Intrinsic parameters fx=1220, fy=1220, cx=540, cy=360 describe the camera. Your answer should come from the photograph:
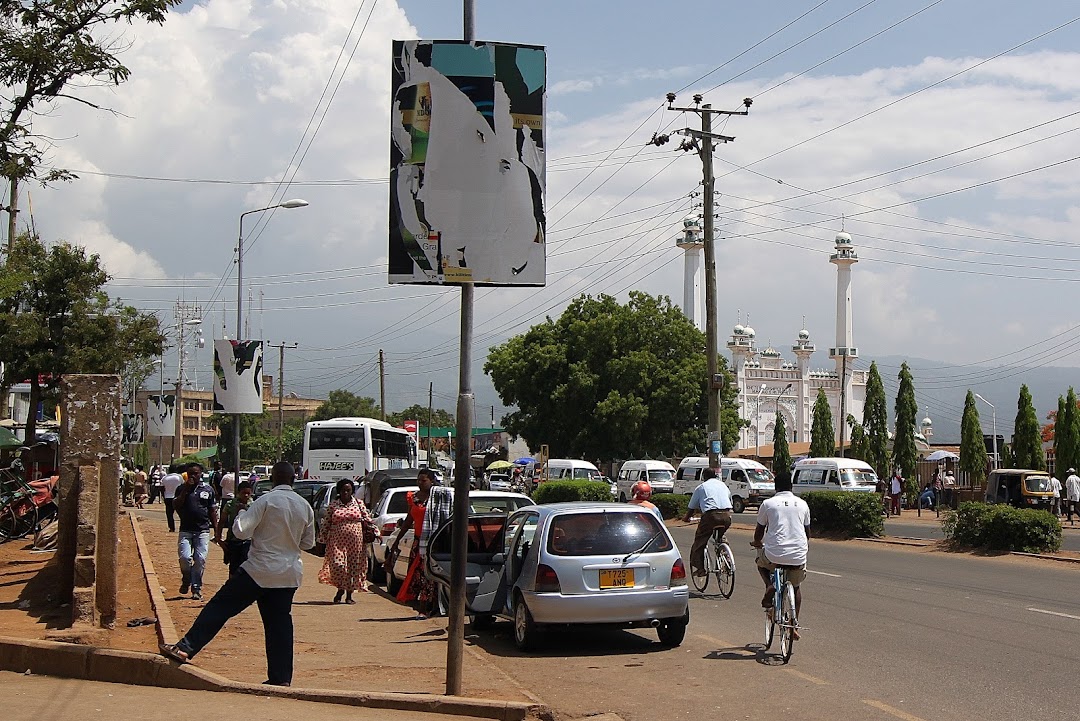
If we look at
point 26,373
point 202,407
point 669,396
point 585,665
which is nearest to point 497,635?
point 585,665

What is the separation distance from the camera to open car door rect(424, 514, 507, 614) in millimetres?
13406

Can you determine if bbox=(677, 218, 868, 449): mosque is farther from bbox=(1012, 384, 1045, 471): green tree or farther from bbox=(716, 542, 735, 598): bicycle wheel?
bbox=(716, 542, 735, 598): bicycle wheel

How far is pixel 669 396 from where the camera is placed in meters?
60.8

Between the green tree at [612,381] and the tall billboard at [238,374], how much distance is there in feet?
103

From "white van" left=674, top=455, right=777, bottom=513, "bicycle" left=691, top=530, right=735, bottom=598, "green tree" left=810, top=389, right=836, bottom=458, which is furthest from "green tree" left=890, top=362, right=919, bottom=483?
"bicycle" left=691, top=530, right=735, bottom=598

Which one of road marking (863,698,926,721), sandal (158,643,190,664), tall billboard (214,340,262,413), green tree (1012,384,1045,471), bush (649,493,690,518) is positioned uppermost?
tall billboard (214,340,262,413)

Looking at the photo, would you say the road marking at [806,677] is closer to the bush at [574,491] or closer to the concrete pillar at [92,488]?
the concrete pillar at [92,488]

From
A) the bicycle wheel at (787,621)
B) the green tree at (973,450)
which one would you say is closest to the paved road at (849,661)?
the bicycle wheel at (787,621)

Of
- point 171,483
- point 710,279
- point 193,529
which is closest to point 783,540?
point 193,529

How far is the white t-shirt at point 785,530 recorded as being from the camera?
37.0ft

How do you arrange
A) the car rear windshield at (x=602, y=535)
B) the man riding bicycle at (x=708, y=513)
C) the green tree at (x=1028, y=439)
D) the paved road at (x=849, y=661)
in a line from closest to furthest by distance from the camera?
1. the paved road at (x=849, y=661)
2. the car rear windshield at (x=602, y=535)
3. the man riding bicycle at (x=708, y=513)
4. the green tree at (x=1028, y=439)

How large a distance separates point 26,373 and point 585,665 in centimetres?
2292

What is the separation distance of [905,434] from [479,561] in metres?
43.5

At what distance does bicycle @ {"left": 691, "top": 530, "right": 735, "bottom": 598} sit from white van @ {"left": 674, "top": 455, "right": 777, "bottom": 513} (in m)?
29.7
